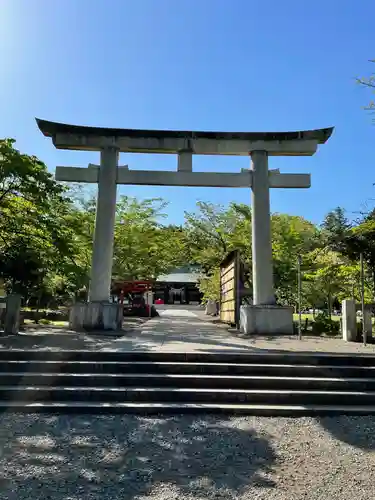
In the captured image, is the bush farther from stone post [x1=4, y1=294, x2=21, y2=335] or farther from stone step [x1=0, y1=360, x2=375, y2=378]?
stone post [x1=4, y1=294, x2=21, y2=335]

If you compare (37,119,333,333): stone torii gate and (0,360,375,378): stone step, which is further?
(37,119,333,333): stone torii gate

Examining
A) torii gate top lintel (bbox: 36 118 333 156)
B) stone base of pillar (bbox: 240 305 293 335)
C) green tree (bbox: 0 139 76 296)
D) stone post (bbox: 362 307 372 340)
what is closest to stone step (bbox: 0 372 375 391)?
stone post (bbox: 362 307 372 340)

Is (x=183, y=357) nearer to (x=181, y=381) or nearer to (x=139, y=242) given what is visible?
(x=181, y=381)

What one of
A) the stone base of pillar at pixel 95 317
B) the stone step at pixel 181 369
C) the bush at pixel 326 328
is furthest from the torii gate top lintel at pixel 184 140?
the stone step at pixel 181 369

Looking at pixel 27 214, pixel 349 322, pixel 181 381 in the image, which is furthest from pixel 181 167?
pixel 181 381

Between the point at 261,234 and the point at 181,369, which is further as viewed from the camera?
the point at 261,234

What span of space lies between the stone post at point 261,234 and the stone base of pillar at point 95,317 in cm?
412

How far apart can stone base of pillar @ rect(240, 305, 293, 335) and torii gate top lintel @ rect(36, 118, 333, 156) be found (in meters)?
4.76

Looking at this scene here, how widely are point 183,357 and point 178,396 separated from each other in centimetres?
112

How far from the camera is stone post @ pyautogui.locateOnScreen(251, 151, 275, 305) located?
10.9 meters

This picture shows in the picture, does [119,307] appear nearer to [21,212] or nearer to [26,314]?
Result: [21,212]

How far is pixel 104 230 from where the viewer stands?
438 inches

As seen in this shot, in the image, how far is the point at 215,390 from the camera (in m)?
5.33

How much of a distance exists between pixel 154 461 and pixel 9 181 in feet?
29.8
